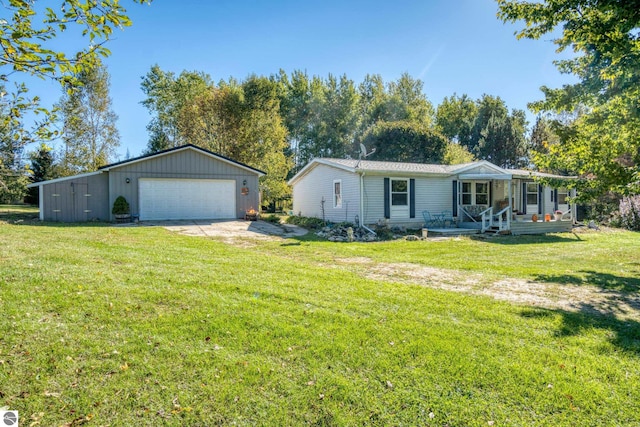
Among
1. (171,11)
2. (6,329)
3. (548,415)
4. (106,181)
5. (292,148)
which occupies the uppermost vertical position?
(292,148)

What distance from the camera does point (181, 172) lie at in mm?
17547

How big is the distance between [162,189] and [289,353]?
15990 millimetres

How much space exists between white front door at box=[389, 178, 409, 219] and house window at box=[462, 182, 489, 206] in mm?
3428

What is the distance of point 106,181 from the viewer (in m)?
16.6

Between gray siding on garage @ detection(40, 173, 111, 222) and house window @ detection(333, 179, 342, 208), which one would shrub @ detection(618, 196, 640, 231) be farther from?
gray siding on garage @ detection(40, 173, 111, 222)

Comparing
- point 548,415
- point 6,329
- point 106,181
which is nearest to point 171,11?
point 6,329

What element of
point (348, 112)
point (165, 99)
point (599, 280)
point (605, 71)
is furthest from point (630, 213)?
point (165, 99)

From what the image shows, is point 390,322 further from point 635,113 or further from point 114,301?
point 635,113

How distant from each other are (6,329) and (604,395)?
5277mm

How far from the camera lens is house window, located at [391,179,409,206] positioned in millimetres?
15219

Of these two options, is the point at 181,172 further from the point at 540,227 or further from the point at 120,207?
the point at 540,227

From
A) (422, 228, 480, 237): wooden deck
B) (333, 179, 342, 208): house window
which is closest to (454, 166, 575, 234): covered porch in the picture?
(422, 228, 480, 237): wooden deck

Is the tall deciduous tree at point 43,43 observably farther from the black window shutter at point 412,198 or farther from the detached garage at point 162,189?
the detached garage at point 162,189

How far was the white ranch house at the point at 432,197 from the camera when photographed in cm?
1477
